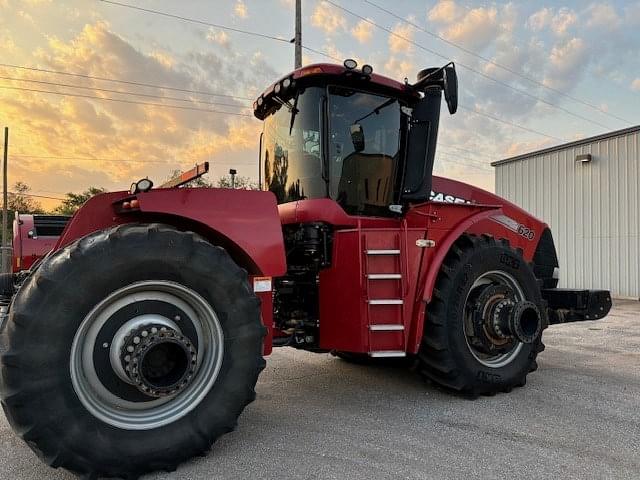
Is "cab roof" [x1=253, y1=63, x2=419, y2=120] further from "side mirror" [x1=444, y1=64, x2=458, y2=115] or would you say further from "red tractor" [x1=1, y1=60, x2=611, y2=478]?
"side mirror" [x1=444, y1=64, x2=458, y2=115]

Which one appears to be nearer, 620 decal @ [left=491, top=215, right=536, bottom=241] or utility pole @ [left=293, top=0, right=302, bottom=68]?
620 decal @ [left=491, top=215, right=536, bottom=241]

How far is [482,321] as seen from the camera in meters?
4.56

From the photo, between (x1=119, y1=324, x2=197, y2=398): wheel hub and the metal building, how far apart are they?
14.3 meters

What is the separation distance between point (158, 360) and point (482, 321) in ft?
9.32

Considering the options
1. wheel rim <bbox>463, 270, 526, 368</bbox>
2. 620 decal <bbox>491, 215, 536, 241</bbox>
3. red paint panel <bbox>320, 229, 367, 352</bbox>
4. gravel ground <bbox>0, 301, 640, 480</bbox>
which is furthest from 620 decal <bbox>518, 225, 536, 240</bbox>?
red paint panel <bbox>320, 229, 367, 352</bbox>

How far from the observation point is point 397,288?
13.6 feet

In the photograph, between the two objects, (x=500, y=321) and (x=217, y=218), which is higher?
(x=217, y=218)

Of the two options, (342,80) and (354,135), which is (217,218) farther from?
(342,80)

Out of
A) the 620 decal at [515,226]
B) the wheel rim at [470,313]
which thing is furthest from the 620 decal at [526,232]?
the wheel rim at [470,313]

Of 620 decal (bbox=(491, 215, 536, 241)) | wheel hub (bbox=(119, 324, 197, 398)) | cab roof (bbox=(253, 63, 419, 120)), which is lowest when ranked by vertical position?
wheel hub (bbox=(119, 324, 197, 398))

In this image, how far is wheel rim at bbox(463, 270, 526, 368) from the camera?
4.65 meters

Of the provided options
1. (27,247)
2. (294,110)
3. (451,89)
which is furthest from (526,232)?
(27,247)

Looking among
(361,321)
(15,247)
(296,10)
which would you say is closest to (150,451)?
(361,321)

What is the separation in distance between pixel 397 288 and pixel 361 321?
0.40 meters
